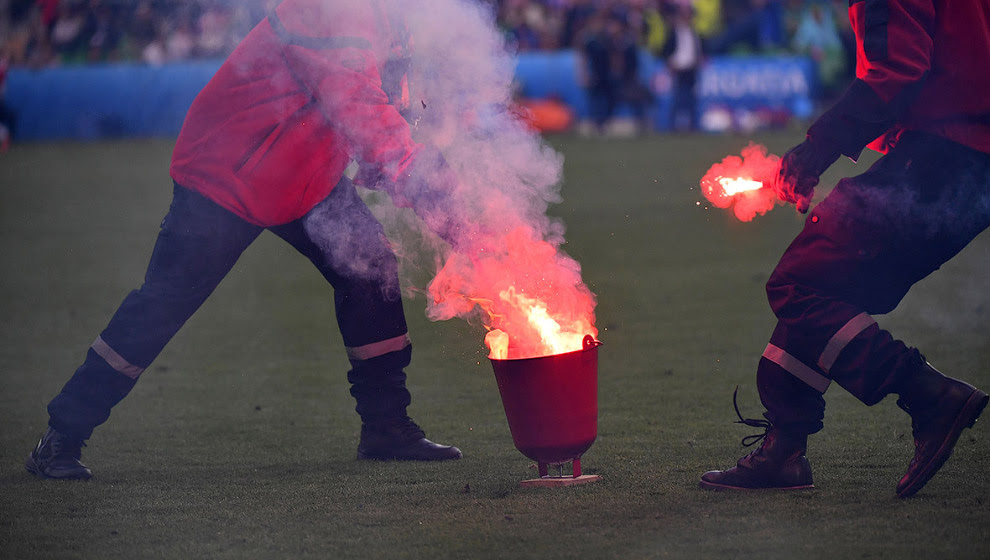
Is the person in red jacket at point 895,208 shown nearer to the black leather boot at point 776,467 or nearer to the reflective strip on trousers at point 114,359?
the black leather boot at point 776,467

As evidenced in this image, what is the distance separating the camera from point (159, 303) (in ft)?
14.1

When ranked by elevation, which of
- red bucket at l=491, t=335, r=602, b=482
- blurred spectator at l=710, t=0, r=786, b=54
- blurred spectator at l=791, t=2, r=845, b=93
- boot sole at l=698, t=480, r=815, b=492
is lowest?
boot sole at l=698, t=480, r=815, b=492

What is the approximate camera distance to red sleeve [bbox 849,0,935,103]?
3.38 meters

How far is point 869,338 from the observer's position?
3.57 m

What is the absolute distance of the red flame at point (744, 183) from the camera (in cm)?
383

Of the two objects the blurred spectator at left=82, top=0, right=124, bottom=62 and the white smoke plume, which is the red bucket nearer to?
the white smoke plume

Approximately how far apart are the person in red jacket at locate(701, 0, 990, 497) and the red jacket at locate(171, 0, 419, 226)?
4.55 feet

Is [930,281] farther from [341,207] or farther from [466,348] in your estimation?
[341,207]

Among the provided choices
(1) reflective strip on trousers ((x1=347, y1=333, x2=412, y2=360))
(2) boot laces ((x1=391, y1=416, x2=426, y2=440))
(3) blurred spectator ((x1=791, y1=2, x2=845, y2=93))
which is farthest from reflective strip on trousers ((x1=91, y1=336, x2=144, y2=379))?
(3) blurred spectator ((x1=791, y1=2, x2=845, y2=93))

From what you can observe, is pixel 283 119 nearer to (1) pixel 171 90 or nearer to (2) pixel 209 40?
(2) pixel 209 40

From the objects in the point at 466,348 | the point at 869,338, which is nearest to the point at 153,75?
the point at 466,348

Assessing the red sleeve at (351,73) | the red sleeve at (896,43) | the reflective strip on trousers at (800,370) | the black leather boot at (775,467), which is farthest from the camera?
the red sleeve at (351,73)

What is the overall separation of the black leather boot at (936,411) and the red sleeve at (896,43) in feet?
2.75

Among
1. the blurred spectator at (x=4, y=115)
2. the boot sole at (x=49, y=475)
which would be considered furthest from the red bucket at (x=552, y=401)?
the blurred spectator at (x=4, y=115)
